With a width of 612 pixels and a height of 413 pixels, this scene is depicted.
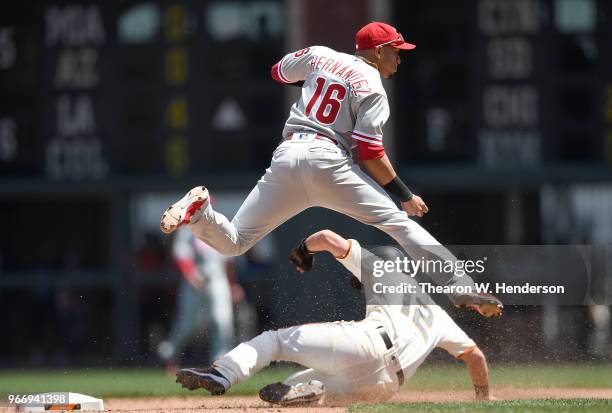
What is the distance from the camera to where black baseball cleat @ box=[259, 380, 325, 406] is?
19.4 ft

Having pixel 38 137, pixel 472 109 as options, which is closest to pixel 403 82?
pixel 472 109

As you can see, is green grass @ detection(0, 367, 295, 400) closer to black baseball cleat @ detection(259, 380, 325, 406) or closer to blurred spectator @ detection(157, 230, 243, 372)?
blurred spectator @ detection(157, 230, 243, 372)

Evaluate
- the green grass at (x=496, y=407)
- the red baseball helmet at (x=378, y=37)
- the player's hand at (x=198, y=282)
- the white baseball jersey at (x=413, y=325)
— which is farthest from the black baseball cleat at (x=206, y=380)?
the player's hand at (x=198, y=282)

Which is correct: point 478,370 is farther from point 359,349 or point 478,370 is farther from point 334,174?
point 334,174

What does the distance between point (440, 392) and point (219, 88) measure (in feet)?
18.8

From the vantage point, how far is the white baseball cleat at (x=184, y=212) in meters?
6.12

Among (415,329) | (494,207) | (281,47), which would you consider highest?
(281,47)

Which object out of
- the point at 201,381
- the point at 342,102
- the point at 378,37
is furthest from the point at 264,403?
the point at 378,37

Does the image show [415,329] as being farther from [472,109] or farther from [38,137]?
[38,137]

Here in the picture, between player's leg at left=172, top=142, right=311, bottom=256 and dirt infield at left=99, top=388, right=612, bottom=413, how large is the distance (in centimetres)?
81

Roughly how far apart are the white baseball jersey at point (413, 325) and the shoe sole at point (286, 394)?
1.38ft

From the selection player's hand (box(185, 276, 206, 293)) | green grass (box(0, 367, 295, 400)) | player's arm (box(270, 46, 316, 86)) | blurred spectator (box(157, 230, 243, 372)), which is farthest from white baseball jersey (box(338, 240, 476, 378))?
player's hand (box(185, 276, 206, 293))

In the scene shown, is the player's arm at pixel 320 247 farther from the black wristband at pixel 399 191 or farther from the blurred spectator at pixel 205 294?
the blurred spectator at pixel 205 294

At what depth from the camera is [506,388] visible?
22.7 ft
